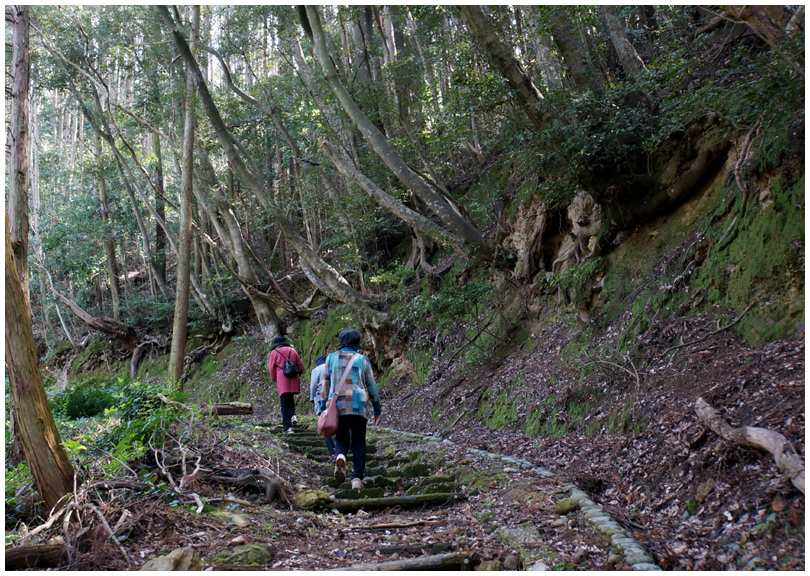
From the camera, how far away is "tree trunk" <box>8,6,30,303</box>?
16.8ft

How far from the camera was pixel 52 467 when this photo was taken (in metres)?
3.69

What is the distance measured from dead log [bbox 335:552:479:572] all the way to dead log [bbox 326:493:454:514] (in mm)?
1456

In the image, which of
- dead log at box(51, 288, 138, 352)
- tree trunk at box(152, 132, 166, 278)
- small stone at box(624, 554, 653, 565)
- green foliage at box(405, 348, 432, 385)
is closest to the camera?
small stone at box(624, 554, 653, 565)

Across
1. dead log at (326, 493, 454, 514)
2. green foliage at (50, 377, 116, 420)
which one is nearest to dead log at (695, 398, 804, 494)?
dead log at (326, 493, 454, 514)

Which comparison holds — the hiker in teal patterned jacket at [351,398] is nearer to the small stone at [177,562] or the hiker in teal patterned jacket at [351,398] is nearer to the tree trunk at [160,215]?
the small stone at [177,562]

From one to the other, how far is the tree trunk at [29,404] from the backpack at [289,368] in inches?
182

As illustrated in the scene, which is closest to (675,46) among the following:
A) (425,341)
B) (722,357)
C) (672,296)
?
(672,296)

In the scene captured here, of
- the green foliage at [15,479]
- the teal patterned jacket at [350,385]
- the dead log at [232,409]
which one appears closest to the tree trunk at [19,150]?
the green foliage at [15,479]

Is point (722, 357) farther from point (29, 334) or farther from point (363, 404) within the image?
point (29, 334)

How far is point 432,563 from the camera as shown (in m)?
3.25

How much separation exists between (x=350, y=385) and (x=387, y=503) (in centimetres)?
123

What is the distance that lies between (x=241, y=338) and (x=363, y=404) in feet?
46.2

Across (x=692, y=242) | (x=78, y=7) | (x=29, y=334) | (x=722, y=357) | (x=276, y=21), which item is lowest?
(x=722, y=357)

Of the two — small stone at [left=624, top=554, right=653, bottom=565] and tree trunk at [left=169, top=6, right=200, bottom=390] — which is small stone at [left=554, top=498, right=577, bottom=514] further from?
tree trunk at [left=169, top=6, right=200, bottom=390]
